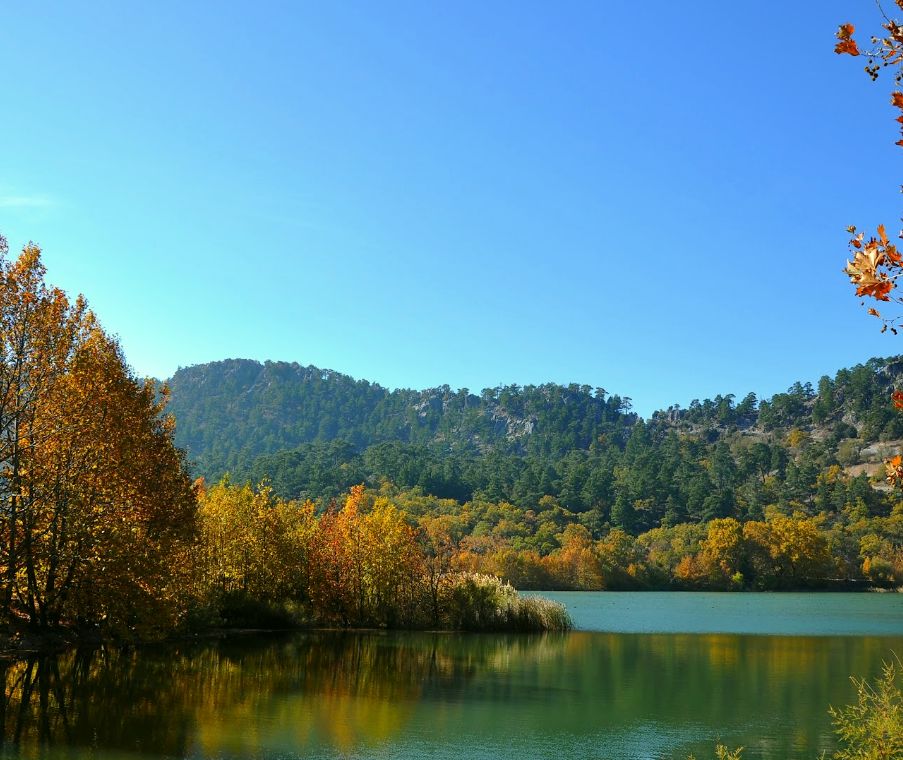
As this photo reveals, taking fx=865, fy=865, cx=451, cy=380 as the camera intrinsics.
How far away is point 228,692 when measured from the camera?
17.0 meters

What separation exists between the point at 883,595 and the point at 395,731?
74.6 m

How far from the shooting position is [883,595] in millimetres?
76250

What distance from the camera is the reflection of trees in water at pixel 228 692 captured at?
1308cm

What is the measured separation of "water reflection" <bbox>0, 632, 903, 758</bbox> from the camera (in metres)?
13.1

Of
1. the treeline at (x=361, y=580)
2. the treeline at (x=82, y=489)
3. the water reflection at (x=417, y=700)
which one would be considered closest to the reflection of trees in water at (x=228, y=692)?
the water reflection at (x=417, y=700)

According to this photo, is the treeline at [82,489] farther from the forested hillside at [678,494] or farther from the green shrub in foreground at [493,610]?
the forested hillside at [678,494]

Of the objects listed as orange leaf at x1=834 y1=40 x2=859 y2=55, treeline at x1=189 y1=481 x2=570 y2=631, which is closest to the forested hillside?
treeline at x1=189 y1=481 x2=570 y2=631

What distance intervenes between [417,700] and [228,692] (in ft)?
12.2

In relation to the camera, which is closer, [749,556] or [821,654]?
[821,654]

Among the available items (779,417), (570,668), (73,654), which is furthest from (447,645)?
(779,417)

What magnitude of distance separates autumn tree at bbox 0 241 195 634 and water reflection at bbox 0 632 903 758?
5.31 feet

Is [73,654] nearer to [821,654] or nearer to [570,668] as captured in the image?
[570,668]

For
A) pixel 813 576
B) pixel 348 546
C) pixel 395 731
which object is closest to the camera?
pixel 395 731

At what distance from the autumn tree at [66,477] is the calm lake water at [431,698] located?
1.65 m
